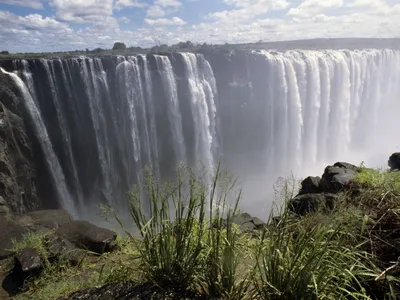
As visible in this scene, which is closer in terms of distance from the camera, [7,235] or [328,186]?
[7,235]

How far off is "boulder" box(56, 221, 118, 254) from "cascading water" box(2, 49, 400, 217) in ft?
27.9

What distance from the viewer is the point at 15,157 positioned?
521 inches

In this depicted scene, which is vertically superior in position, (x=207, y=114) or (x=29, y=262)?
(x=207, y=114)

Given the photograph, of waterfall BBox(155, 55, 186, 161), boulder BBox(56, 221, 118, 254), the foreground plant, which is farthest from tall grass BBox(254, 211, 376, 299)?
waterfall BBox(155, 55, 186, 161)

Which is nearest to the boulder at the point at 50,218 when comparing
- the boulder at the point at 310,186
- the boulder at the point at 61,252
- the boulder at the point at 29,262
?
the boulder at the point at 61,252

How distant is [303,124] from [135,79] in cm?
1611

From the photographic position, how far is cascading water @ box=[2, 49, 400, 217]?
15172 mm

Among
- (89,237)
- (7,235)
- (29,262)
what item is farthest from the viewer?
(7,235)

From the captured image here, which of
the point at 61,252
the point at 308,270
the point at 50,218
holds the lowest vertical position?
the point at 50,218

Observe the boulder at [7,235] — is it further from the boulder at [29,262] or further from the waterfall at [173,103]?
the waterfall at [173,103]

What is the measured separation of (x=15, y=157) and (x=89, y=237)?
8.83 metres

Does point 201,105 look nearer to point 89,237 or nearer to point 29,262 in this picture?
point 89,237

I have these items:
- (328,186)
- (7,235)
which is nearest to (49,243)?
(7,235)

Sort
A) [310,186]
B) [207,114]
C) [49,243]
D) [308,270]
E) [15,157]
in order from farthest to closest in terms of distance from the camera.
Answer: [207,114], [15,157], [310,186], [49,243], [308,270]
